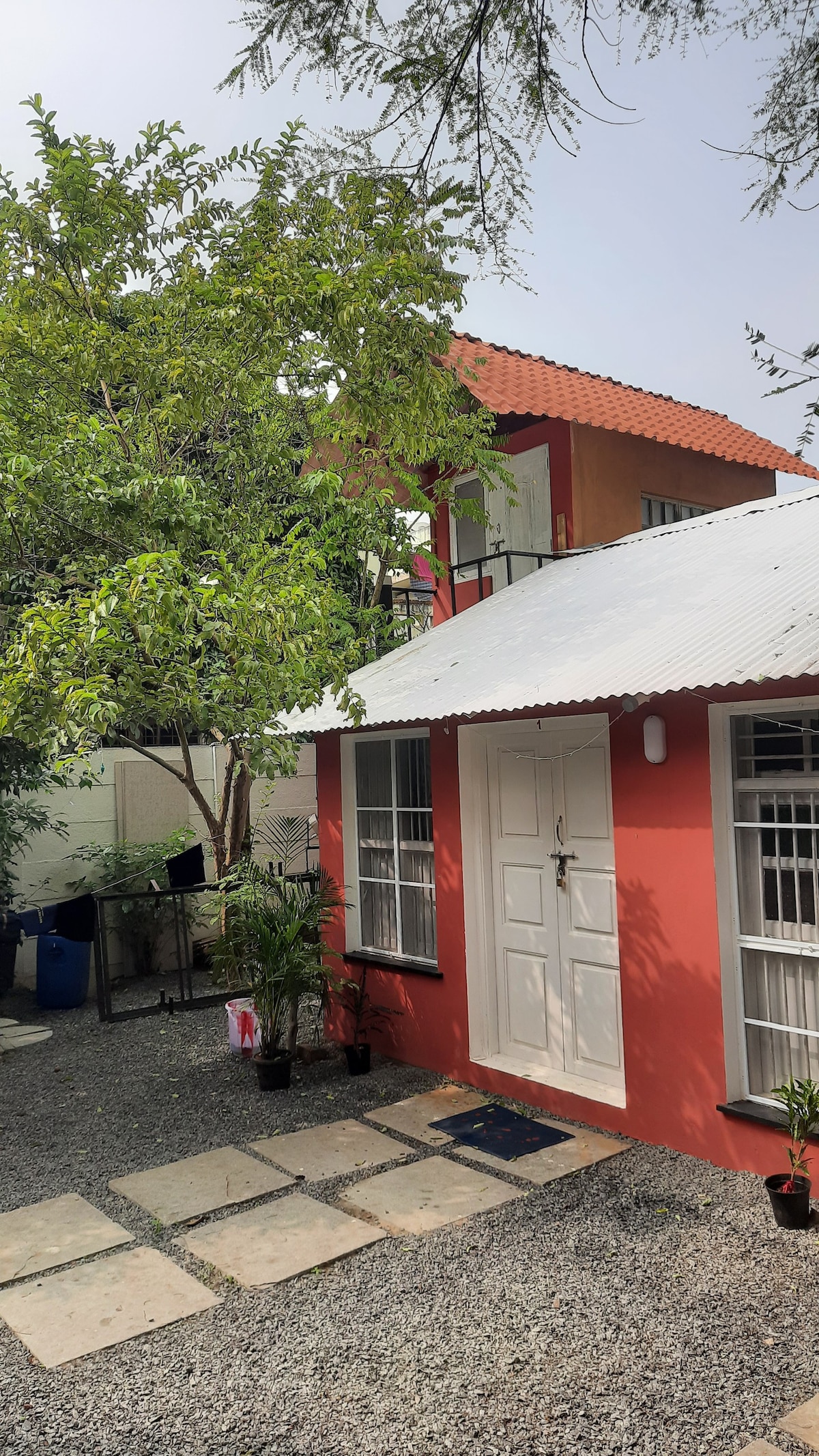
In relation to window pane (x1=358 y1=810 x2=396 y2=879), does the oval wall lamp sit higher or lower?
higher

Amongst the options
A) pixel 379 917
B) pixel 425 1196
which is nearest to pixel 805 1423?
pixel 425 1196

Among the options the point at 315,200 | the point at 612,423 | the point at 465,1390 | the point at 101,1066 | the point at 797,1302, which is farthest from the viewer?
the point at 612,423

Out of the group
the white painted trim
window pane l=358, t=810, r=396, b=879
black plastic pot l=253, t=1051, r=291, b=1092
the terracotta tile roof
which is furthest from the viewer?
the terracotta tile roof

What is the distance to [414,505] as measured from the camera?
869cm

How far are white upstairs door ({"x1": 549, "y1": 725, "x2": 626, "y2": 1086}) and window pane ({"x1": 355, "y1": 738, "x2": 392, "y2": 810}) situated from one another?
1666 millimetres

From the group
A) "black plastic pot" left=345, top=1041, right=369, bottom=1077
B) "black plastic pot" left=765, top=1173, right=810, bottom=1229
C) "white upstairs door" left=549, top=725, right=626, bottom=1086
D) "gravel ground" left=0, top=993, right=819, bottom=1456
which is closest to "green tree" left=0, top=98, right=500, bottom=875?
"white upstairs door" left=549, top=725, right=626, bottom=1086

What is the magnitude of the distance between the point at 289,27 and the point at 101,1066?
6.60 meters

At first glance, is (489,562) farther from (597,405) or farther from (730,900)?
(730,900)

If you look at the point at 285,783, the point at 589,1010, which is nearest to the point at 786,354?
the point at 589,1010

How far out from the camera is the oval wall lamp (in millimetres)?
5016

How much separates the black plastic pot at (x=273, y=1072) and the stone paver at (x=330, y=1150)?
0.73 meters

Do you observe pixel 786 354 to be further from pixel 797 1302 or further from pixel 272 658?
pixel 272 658

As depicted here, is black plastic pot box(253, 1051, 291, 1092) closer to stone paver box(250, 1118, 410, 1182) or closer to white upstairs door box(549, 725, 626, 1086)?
stone paver box(250, 1118, 410, 1182)

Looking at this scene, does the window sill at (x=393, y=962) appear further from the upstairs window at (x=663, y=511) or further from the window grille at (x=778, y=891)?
the upstairs window at (x=663, y=511)
